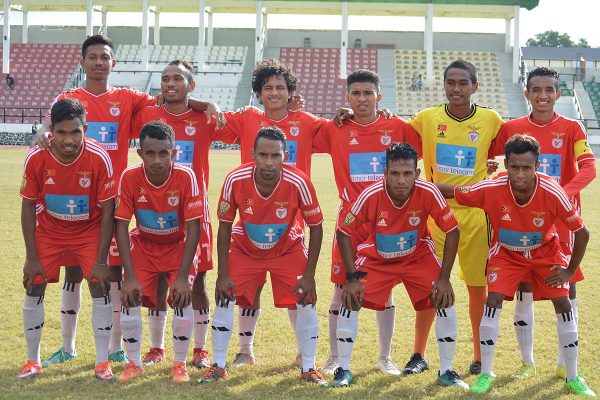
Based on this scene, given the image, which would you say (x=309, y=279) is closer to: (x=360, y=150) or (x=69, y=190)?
(x=360, y=150)

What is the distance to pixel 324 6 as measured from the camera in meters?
40.7

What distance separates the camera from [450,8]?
41.1 metres

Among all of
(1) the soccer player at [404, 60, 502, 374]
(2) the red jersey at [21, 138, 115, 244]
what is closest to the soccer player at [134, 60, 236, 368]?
(2) the red jersey at [21, 138, 115, 244]

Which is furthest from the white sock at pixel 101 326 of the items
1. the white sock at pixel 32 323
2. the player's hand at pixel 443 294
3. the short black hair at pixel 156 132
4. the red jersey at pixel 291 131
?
the player's hand at pixel 443 294

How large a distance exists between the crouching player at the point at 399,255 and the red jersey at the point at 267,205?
30cm

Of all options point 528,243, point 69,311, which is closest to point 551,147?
point 528,243

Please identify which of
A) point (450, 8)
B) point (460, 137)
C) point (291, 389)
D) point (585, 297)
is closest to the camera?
point (291, 389)

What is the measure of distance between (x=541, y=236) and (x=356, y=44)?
139 ft

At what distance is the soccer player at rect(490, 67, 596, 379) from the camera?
5020 millimetres

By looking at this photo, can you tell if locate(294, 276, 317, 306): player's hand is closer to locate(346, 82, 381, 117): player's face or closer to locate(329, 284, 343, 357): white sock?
locate(329, 284, 343, 357): white sock

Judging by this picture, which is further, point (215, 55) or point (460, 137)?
point (215, 55)

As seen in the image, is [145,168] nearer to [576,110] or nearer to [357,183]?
[357,183]

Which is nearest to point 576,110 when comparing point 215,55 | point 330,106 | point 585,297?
point 330,106

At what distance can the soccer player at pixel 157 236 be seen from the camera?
4707mm
